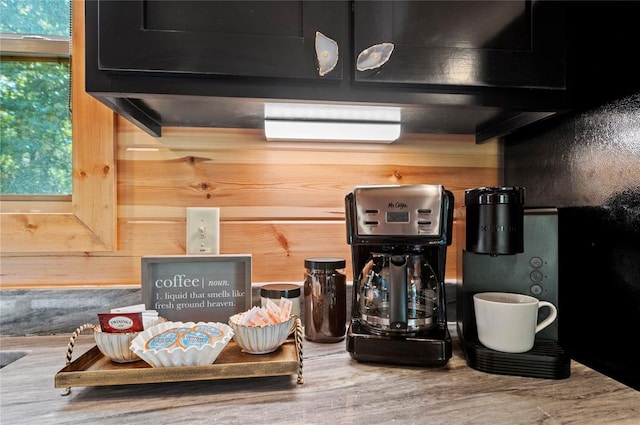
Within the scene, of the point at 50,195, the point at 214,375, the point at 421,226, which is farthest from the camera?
the point at 50,195

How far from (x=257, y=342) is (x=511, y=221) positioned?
0.56 m

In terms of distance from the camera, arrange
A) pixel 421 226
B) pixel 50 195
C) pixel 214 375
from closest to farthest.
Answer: pixel 214 375 → pixel 421 226 → pixel 50 195

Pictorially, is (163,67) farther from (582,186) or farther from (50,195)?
(582,186)

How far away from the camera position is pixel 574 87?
2.73 feet

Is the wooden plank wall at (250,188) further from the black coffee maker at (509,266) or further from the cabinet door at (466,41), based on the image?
the cabinet door at (466,41)

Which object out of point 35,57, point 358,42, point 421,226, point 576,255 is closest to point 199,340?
point 421,226

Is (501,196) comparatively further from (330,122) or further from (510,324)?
(330,122)

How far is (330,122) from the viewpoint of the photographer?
3.11 ft

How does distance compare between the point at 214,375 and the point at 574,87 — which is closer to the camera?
the point at 214,375

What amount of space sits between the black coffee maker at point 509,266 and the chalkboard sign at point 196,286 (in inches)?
20.5

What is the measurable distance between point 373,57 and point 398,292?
1.51 feet

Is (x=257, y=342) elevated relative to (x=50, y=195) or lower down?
lower down

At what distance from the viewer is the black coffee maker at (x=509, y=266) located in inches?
28.8

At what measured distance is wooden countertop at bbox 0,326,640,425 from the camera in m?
0.58
